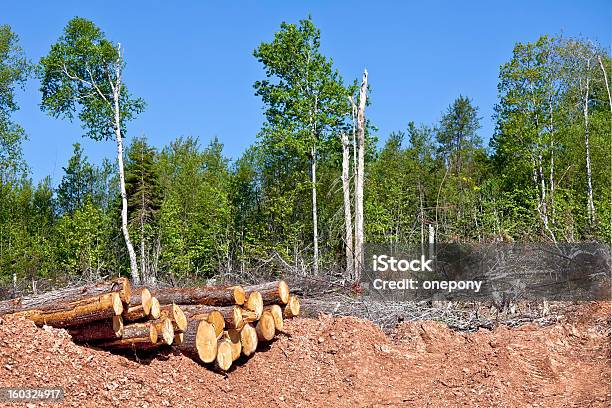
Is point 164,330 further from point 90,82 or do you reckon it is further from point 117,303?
point 90,82

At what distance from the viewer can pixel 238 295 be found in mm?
Answer: 9836

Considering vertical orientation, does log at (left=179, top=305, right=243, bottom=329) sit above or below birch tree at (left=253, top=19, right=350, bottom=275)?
below

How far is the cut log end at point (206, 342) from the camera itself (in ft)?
27.6

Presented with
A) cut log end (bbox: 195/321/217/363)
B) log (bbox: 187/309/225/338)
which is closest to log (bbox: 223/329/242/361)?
log (bbox: 187/309/225/338)

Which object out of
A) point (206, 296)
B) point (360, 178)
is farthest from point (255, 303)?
point (360, 178)

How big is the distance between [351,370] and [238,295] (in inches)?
77.5

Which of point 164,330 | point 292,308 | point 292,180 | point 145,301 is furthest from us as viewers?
point 292,180

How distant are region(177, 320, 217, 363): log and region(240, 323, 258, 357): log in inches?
27.1

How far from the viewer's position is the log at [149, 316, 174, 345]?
809cm

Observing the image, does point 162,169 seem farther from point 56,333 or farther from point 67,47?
point 56,333

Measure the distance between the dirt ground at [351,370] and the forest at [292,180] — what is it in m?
9.73

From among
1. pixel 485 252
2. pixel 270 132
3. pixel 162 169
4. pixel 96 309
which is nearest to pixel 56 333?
pixel 96 309

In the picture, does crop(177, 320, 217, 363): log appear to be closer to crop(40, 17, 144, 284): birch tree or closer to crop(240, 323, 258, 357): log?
crop(240, 323, 258, 357): log

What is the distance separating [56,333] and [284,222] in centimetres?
1828
